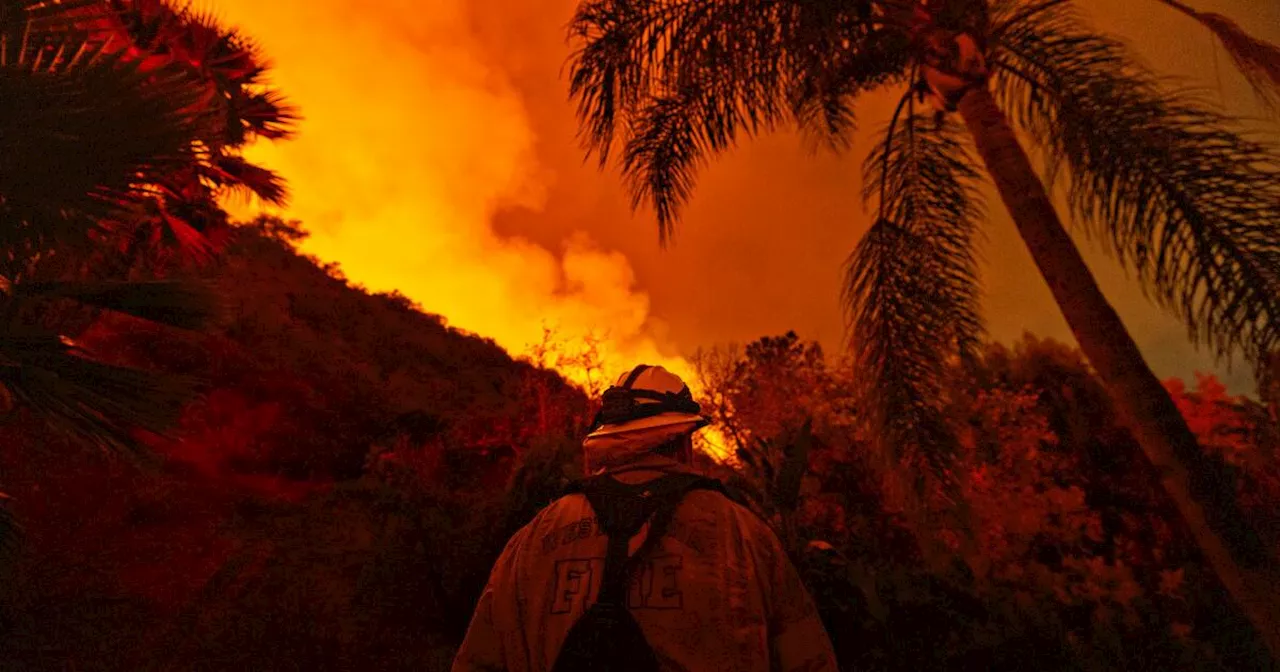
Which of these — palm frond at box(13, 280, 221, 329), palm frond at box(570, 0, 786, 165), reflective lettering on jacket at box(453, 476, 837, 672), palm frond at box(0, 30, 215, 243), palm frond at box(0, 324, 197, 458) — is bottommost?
reflective lettering on jacket at box(453, 476, 837, 672)

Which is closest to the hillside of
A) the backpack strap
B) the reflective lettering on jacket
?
the reflective lettering on jacket

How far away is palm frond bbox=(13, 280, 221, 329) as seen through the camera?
141 inches

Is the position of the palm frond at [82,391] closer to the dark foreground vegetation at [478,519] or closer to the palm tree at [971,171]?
the dark foreground vegetation at [478,519]

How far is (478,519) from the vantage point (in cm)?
846

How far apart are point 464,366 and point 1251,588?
88.7 ft

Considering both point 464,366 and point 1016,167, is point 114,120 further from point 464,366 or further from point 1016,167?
point 464,366

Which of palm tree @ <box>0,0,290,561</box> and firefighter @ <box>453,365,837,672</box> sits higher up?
palm tree @ <box>0,0,290,561</box>

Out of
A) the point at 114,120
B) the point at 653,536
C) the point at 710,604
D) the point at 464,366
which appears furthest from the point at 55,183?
the point at 464,366

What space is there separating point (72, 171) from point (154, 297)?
1.03 m

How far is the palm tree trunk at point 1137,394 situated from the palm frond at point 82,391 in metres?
5.37

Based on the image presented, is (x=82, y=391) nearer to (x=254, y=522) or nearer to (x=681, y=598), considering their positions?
(x=681, y=598)

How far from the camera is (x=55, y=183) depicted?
294cm

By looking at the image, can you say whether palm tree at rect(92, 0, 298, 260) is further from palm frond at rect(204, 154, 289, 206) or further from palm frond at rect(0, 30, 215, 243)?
palm frond at rect(0, 30, 215, 243)

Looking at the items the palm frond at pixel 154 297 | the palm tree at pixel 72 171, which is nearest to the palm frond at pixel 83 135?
the palm tree at pixel 72 171
